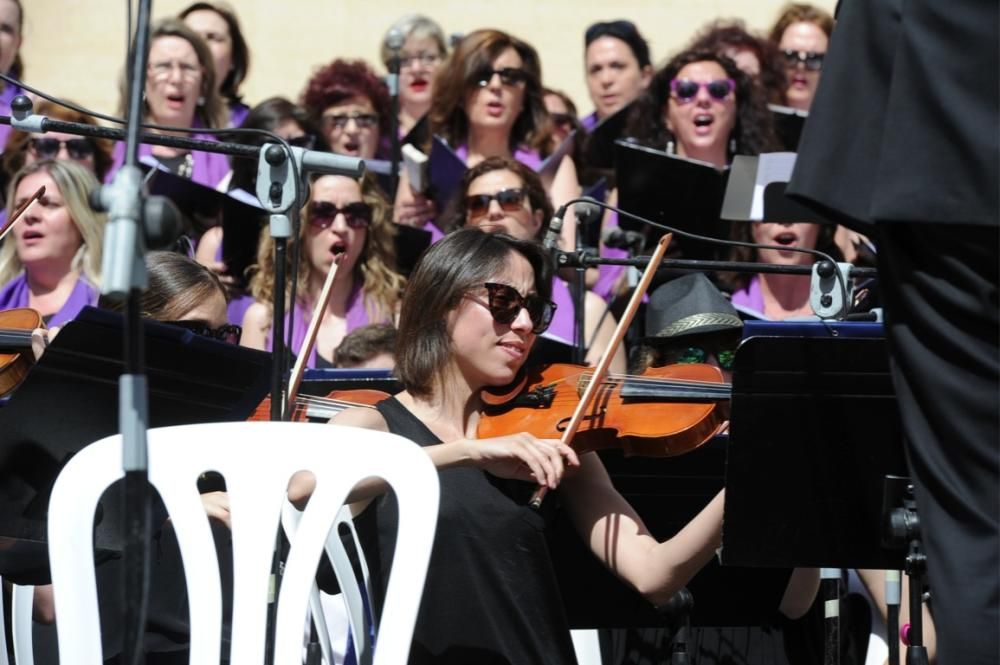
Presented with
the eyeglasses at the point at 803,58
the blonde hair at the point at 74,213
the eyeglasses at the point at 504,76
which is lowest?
the blonde hair at the point at 74,213

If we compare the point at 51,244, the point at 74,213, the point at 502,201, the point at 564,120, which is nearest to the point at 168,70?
the point at 74,213

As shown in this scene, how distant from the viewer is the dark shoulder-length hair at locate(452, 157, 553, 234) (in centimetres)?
517

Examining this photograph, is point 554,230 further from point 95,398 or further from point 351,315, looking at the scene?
point 351,315

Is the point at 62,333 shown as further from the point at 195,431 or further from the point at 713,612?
the point at 713,612

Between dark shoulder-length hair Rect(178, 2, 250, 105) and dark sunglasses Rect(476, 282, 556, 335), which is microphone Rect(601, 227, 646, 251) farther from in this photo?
dark shoulder-length hair Rect(178, 2, 250, 105)

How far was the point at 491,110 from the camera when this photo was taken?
5.77 meters

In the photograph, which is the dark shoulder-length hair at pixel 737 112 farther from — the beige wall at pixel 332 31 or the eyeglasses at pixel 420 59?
the beige wall at pixel 332 31

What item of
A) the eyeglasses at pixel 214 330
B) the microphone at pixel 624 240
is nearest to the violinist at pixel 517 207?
the microphone at pixel 624 240

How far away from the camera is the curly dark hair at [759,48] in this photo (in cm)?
622

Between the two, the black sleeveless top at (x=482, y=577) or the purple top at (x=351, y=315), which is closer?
the black sleeveless top at (x=482, y=577)

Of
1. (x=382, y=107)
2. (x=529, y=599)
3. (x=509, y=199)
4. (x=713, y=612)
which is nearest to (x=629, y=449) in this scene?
(x=529, y=599)

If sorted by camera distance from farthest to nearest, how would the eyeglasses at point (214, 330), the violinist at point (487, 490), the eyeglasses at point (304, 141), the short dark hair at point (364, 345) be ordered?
1. the eyeglasses at point (304, 141)
2. the short dark hair at point (364, 345)
3. the eyeglasses at point (214, 330)
4. the violinist at point (487, 490)

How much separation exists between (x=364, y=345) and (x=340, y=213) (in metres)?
0.74

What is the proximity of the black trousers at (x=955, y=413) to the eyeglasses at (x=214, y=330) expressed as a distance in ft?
6.89
